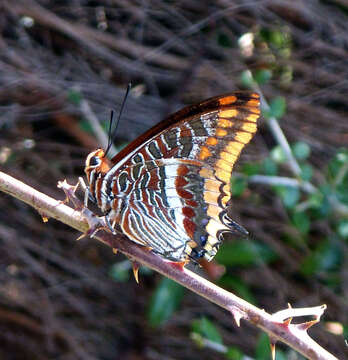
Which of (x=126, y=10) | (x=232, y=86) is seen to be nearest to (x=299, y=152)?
(x=232, y=86)

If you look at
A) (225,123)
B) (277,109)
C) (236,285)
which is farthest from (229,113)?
(236,285)

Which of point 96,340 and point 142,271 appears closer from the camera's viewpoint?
point 142,271

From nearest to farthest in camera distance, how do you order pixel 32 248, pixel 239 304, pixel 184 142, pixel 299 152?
1. pixel 239 304
2. pixel 184 142
3. pixel 299 152
4. pixel 32 248

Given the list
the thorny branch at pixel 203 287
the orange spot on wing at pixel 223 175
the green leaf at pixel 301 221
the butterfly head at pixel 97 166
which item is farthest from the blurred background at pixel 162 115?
the thorny branch at pixel 203 287

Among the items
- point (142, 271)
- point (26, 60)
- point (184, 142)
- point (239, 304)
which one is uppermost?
point (184, 142)

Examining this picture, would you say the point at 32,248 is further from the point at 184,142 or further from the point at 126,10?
the point at 184,142

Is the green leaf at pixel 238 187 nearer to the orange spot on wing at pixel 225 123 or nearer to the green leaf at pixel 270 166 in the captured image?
the green leaf at pixel 270 166

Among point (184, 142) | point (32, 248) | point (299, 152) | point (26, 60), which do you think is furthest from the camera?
point (32, 248)
